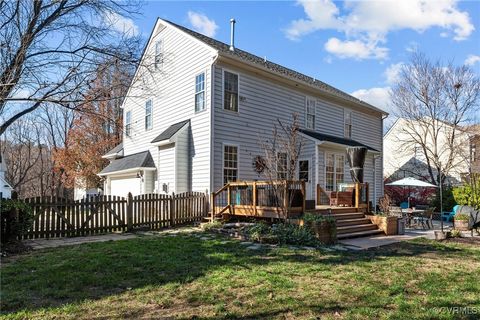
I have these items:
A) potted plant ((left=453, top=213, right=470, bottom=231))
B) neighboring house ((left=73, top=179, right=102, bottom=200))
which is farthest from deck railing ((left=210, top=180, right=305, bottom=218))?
neighboring house ((left=73, top=179, right=102, bottom=200))

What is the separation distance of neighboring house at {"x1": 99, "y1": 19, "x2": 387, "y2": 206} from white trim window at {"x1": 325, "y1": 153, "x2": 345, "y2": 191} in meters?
0.05

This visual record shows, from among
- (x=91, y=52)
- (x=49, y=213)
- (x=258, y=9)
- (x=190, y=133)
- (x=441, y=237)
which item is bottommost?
(x=441, y=237)

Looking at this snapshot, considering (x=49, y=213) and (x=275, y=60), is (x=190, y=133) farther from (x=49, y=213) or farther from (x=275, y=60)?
(x=275, y=60)

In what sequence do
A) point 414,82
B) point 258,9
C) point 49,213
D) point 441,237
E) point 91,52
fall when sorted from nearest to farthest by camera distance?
point 91,52 → point 49,213 → point 441,237 → point 258,9 → point 414,82

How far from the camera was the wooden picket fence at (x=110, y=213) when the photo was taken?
9625mm

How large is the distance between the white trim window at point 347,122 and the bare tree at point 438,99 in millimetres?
7481

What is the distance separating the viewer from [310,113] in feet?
56.7

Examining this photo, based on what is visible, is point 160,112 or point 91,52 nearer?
point 91,52

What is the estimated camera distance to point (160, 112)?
16.5 m

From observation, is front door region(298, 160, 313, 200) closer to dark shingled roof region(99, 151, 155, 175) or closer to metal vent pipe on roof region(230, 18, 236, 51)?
metal vent pipe on roof region(230, 18, 236, 51)

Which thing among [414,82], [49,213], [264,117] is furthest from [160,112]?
[414,82]

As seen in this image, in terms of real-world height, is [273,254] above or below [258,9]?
below

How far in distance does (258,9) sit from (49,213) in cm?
969

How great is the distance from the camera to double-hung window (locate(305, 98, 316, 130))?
17141 millimetres
